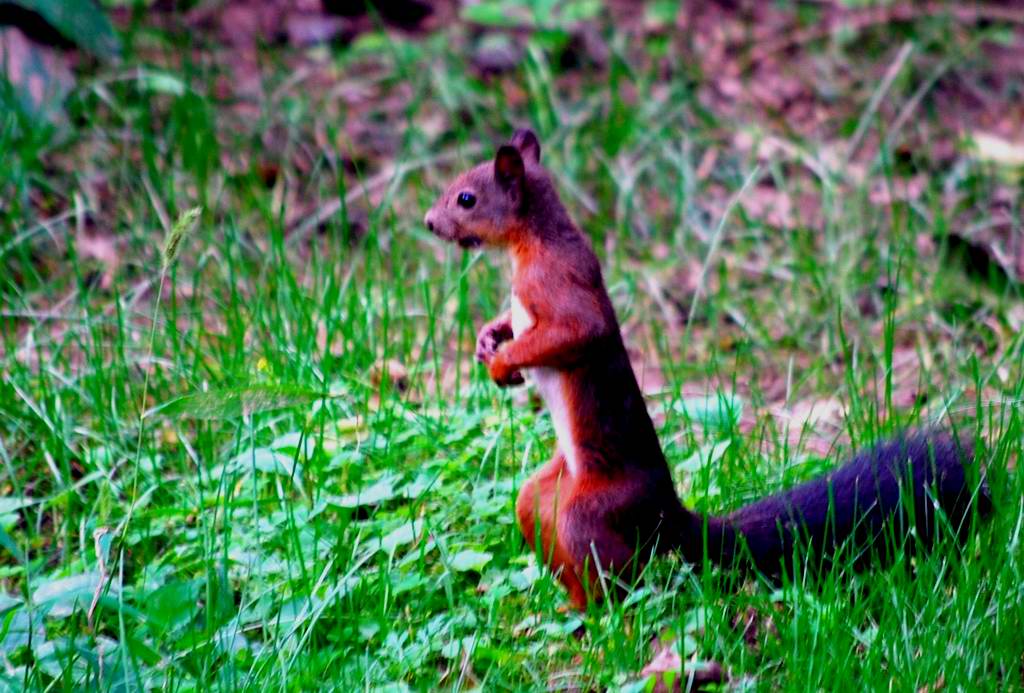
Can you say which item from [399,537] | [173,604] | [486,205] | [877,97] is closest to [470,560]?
[399,537]

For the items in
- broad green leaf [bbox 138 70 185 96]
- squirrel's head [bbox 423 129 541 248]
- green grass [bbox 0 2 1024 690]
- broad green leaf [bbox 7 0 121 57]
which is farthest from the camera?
broad green leaf [bbox 7 0 121 57]

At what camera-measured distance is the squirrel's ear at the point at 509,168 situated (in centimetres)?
296

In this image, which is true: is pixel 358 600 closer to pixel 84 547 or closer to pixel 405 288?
pixel 84 547

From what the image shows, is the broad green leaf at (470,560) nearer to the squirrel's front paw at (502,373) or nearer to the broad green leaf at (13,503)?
the squirrel's front paw at (502,373)

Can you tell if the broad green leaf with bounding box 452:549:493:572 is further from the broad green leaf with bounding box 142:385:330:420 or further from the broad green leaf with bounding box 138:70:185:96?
the broad green leaf with bounding box 138:70:185:96

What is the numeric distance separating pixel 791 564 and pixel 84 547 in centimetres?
155

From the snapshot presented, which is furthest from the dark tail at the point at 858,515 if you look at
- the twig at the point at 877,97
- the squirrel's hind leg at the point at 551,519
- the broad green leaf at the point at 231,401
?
the twig at the point at 877,97

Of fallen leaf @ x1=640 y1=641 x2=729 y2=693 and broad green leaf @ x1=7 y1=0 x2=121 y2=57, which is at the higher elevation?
broad green leaf @ x1=7 y1=0 x2=121 y2=57

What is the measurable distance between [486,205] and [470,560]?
75cm

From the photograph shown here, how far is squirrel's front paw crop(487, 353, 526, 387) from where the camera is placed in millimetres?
2900

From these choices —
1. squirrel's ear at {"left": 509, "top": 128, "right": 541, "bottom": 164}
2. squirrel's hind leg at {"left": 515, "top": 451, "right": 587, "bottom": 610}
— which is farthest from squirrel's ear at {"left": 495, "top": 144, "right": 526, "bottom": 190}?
squirrel's hind leg at {"left": 515, "top": 451, "right": 587, "bottom": 610}

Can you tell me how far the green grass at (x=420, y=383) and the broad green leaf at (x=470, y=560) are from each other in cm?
1

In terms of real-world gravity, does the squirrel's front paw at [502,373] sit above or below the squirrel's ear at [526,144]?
below

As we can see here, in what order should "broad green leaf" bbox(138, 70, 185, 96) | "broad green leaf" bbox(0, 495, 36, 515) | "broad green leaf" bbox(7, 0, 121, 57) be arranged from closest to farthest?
"broad green leaf" bbox(0, 495, 36, 515) < "broad green leaf" bbox(138, 70, 185, 96) < "broad green leaf" bbox(7, 0, 121, 57)
